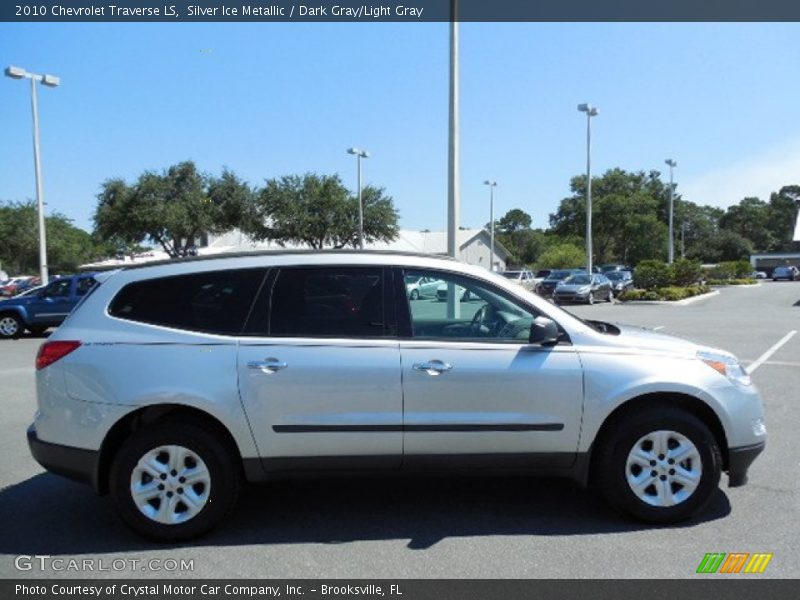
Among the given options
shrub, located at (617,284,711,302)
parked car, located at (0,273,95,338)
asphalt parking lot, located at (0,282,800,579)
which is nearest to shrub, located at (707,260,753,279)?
shrub, located at (617,284,711,302)

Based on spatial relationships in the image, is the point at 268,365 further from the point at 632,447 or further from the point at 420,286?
the point at 632,447

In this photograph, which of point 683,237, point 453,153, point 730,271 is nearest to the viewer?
point 453,153

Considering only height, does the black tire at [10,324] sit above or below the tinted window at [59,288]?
below

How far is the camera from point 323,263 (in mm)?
4516

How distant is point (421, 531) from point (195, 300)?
2.07m

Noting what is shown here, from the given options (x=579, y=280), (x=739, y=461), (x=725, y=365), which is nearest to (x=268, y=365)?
(x=725, y=365)

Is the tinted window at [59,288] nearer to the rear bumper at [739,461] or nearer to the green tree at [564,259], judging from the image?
the rear bumper at [739,461]

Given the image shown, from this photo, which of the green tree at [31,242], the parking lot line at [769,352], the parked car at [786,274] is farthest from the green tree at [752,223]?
the parking lot line at [769,352]

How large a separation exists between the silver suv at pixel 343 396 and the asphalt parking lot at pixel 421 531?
0.87 ft

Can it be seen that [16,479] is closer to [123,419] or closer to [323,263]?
[123,419]

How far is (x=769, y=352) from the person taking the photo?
42.1 feet

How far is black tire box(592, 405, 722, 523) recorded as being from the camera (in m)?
4.30

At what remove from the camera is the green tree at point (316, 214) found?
4500cm
